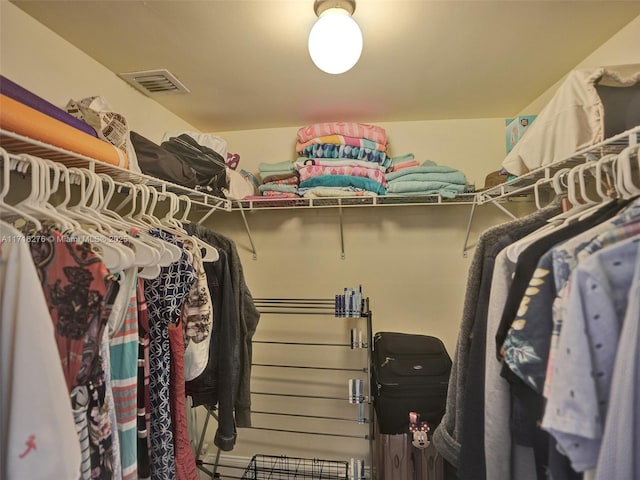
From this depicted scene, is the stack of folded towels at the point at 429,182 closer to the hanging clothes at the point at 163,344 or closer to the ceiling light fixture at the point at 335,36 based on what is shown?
the ceiling light fixture at the point at 335,36

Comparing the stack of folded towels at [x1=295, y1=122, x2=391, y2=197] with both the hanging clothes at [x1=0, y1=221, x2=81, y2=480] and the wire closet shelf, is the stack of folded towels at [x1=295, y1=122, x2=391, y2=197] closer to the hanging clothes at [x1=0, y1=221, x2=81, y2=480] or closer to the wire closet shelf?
the wire closet shelf

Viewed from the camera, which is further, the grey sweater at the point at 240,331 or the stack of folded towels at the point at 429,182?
the stack of folded towels at the point at 429,182

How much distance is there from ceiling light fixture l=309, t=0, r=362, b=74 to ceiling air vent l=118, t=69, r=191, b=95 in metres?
0.76

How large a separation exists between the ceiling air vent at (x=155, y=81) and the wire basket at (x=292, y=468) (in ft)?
6.63

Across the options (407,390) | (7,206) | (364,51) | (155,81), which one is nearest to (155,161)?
(155,81)

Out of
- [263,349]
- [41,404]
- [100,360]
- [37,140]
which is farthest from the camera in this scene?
[263,349]

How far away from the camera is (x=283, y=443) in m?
1.96

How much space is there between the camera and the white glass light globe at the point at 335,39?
96 cm

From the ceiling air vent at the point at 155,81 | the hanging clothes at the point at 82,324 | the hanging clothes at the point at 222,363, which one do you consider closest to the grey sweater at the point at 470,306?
the hanging clothes at the point at 222,363

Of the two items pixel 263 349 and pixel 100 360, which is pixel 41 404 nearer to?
pixel 100 360

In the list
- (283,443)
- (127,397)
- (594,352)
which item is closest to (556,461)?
(594,352)

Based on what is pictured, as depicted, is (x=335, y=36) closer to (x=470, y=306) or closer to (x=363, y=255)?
(x=470, y=306)

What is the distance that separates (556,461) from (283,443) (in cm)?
170

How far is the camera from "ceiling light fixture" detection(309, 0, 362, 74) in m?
0.96
